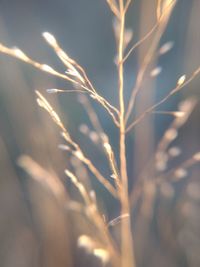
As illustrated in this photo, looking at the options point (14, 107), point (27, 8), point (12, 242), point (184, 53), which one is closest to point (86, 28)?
point (27, 8)

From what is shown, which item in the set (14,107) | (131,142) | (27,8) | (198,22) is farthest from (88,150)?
(27,8)

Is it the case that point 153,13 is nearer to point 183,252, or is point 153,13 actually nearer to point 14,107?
point 14,107

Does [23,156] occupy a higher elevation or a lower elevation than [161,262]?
higher

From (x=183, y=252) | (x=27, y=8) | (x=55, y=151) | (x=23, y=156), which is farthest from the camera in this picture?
(x=27, y=8)

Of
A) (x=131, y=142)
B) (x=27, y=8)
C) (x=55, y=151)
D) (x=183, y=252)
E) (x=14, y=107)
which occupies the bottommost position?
(x=183, y=252)

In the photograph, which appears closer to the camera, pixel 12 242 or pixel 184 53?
pixel 12 242

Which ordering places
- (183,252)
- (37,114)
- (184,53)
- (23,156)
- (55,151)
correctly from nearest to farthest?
(183,252) < (55,151) < (23,156) < (37,114) < (184,53)

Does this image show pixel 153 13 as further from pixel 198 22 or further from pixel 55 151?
pixel 55 151
